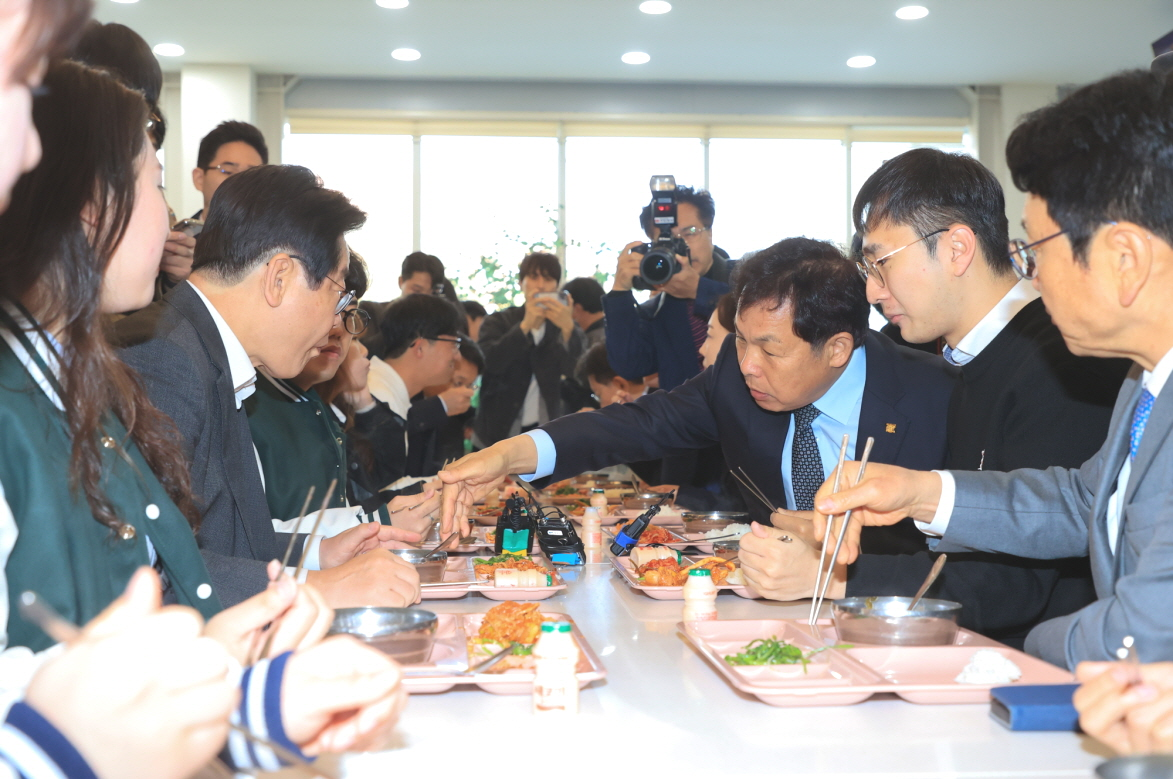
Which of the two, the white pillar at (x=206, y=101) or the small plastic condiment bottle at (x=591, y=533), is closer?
the small plastic condiment bottle at (x=591, y=533)

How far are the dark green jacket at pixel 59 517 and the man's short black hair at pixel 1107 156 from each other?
1276 mm

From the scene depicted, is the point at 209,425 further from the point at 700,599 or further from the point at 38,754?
the point at 38,754

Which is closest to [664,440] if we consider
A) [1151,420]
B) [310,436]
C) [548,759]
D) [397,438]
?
[310,436]

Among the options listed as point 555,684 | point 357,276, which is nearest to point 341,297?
point 357,276

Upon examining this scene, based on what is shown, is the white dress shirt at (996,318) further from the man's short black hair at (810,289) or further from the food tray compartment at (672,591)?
the food tray compartment at (672,591)

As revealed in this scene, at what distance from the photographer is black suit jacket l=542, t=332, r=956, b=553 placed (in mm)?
2447

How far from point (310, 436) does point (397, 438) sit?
915mm

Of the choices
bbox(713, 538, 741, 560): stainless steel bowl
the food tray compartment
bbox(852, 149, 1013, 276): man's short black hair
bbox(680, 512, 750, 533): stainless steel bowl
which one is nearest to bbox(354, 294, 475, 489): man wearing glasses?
bbox(680, 512, 750, 533): stainless steel bowl

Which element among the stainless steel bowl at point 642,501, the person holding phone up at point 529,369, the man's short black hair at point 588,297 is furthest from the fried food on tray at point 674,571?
the man's short black hair at point 588,297

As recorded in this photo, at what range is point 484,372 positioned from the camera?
222 inches

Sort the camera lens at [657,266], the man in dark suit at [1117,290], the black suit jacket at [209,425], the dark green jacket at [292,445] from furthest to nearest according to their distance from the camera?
the camera lens at [657,266]
the dark green jacket at [292,445]
the black suit jacket at [209,425]
the man in dark suit at [1117,290]

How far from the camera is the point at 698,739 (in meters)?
1.08

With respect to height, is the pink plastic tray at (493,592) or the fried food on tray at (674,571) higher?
the fried food on tray at (674,571)

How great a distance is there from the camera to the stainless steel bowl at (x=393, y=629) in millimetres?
1252
